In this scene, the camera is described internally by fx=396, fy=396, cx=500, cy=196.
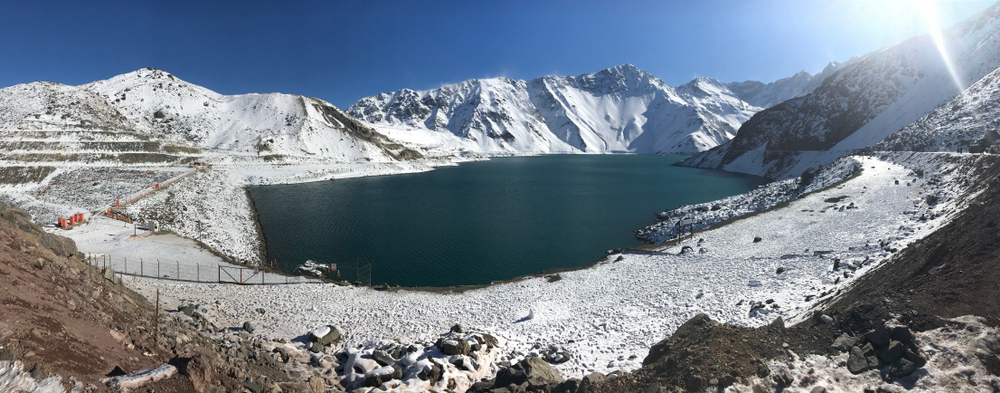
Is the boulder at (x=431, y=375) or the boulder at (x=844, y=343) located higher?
the boulder at (x=844, y=343)

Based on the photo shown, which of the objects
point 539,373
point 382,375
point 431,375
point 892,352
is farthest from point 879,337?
point 382,375

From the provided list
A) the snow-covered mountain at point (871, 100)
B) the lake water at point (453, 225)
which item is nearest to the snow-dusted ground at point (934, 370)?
the lake water at point (453, 225)

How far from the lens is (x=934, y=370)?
816 cm

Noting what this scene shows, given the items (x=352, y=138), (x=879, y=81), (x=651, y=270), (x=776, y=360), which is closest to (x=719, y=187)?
(x=879, y=81)

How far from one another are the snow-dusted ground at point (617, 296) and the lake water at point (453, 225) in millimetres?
6497

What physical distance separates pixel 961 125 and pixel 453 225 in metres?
62.3

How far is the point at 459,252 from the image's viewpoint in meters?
32.9

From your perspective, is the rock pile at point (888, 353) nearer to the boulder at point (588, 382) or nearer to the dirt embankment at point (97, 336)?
the boulder at point (588, 382)

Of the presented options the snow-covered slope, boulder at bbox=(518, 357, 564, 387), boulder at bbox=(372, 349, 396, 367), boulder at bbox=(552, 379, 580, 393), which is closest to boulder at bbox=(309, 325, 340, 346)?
boulder at bbox=(372, 349, 396, 367)

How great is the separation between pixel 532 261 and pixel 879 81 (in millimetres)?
111256

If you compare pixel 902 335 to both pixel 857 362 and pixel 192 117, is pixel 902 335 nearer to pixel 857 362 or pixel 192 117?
pixel 857 362

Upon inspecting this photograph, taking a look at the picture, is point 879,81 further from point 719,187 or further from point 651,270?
point 651,270

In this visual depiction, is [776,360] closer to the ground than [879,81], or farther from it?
closer to the ground

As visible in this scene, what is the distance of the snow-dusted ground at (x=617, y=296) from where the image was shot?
51.3ft
